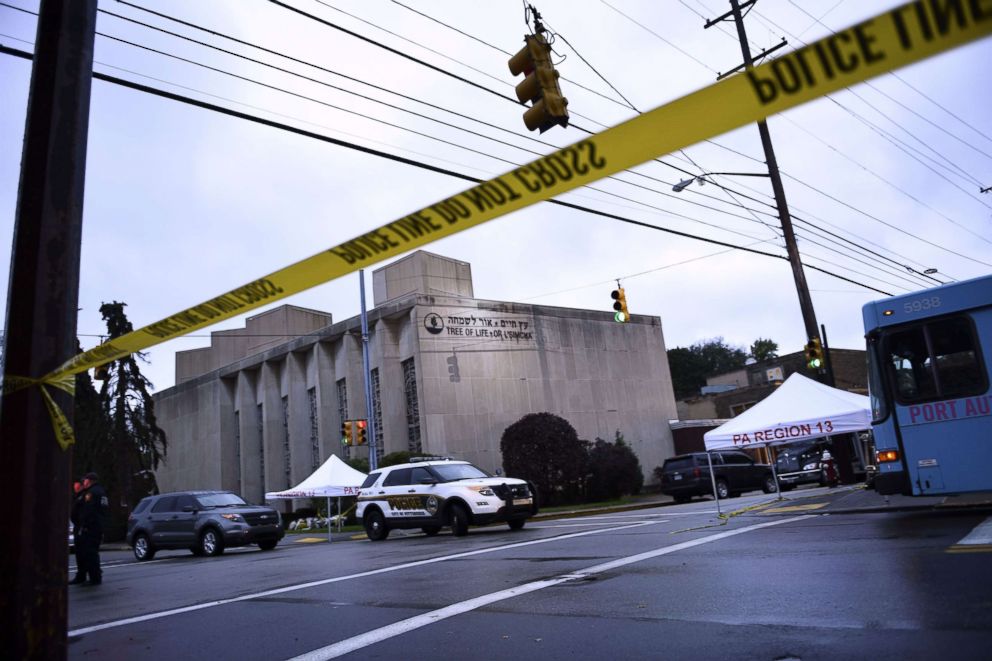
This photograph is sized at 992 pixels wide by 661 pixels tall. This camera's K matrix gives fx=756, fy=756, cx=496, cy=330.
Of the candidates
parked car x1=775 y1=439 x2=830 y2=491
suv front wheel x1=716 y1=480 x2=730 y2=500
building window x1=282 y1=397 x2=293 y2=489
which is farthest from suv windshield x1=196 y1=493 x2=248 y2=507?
building window x1=282 y1=397 x2=293 y2=489

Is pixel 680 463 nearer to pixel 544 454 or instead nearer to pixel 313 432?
pixel 544 454

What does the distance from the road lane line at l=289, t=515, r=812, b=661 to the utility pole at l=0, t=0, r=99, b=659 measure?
2086 mm

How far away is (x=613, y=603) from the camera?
6.49m

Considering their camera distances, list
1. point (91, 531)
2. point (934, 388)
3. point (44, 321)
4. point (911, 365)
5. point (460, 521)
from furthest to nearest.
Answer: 1. point (460, 521)
2. point (91, 531)
3. point (911, 365)
4. point (934, 388)
5. point (44, 321)

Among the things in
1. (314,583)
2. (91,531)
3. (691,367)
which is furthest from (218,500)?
(691,367)

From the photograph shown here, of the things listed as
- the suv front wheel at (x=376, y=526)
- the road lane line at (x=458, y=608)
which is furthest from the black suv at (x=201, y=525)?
the road lane line at (x=458, y=608)

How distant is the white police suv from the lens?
55.3 feet

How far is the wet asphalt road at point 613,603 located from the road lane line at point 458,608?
3cm

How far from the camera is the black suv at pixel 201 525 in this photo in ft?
60.4

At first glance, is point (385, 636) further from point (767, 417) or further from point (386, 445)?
point (386, 445)

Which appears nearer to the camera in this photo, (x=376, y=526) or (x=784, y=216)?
(x=376, y=526)

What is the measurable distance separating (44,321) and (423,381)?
90.2ft

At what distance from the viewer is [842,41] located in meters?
2.96

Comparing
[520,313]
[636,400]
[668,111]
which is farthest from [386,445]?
[668,111]
